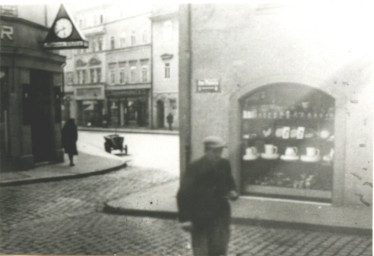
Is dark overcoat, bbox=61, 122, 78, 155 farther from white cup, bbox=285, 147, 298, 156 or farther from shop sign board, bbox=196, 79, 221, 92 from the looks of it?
white cup, bbox=285, 147, 298, 156

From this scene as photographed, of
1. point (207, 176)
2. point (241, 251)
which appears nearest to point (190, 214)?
point (207, 176)

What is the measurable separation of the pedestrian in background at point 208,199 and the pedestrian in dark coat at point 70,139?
9.47m

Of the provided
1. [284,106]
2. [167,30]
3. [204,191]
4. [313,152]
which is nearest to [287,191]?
[313,152]

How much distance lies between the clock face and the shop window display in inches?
219

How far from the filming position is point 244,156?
8.57 meters

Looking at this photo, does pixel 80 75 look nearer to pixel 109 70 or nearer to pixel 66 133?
pixel 109 70

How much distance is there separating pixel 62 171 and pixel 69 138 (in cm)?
137

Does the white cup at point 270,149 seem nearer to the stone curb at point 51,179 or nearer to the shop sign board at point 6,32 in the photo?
the stone curb at point 51,179

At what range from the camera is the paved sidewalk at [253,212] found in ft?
21.4

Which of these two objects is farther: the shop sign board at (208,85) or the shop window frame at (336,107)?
the shop sign board at (208,85)

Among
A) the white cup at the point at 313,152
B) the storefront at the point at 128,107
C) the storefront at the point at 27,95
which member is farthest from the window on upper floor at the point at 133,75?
the white cup at the point at 313,152

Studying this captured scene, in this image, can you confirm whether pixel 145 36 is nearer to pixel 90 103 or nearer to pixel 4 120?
pixel 90 103

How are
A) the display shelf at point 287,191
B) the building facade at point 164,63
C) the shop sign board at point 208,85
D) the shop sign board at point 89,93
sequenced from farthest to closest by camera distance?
the building facade at point 164,63
the shop sign board at point 89,93
the shop sign board at point 208,85
the display shelf at point 287,191

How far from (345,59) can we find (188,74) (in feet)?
9.10
